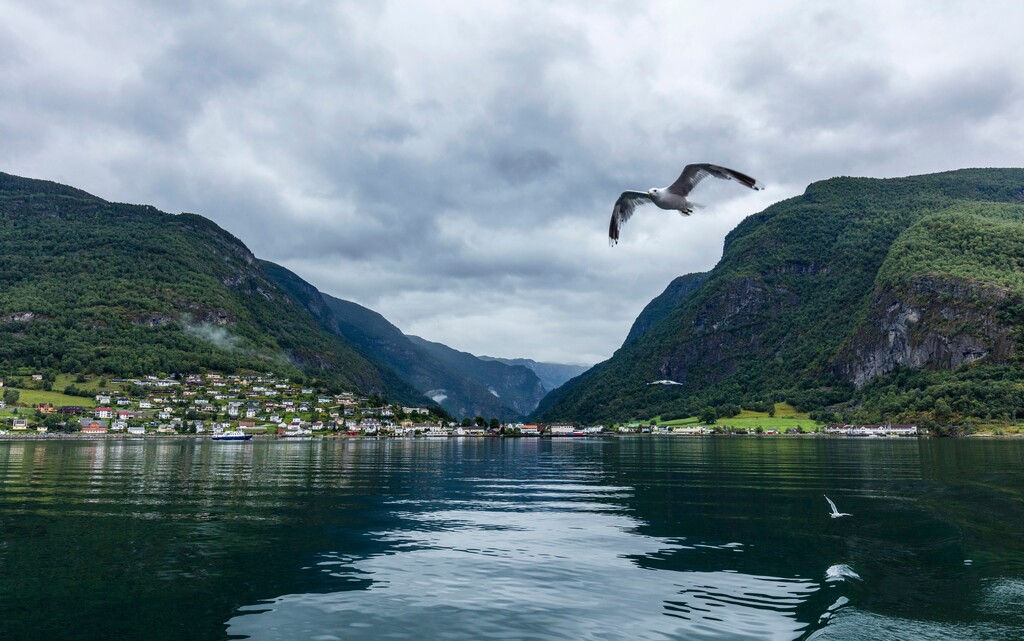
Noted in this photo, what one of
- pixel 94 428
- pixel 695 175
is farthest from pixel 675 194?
pixel 94 428

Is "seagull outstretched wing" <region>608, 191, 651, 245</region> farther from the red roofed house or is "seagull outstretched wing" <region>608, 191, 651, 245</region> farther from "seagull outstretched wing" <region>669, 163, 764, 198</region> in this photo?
the red roofed house

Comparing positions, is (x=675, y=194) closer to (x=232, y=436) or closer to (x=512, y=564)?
(x=512, y=564)

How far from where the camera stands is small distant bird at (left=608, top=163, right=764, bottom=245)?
18797 millimetres

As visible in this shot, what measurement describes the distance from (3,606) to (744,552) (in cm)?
2286

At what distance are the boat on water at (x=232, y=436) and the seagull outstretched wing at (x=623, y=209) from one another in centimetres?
17880

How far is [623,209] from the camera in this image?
23688mm

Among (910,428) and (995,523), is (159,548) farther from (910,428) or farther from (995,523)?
(910,428)

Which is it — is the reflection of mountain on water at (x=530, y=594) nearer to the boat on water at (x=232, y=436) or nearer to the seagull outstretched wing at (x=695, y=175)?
the seagull outstretched wing at (x=695, y=175)

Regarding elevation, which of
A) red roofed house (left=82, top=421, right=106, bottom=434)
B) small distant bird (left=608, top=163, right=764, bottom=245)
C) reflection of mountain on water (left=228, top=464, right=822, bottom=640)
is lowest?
red roofed house (left=82, top=421, right=106, bottom=434)

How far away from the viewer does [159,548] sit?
2381 cm

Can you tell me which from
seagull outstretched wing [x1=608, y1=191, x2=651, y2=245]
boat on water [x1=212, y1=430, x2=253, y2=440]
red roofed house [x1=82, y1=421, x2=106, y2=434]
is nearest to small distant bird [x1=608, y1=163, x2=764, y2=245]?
seagull outstretched wing [x1=608, y1=191, x2=651, y2=245]

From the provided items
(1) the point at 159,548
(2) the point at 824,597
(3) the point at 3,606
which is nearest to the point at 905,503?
(2) the point at 824,597

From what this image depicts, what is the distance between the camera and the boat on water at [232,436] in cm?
18112

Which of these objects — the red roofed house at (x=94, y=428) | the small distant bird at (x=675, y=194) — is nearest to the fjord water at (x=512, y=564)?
the small distant bird at (x=675, y=194)
